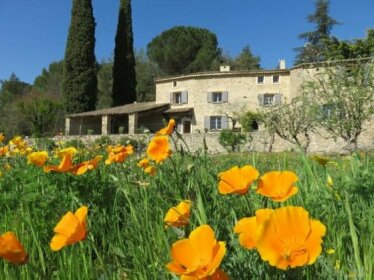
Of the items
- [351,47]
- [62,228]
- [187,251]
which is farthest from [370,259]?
[351,47]

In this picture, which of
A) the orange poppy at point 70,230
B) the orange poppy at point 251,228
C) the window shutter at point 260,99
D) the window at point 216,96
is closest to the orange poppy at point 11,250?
the orange poppy at point 70,230

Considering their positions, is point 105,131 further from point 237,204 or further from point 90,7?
point 237,204

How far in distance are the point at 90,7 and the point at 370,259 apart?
1390 inches

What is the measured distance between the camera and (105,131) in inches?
1353

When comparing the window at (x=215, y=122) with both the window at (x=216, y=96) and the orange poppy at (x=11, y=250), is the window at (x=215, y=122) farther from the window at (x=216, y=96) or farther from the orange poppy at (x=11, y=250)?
the orange poppy at (x=11, y=250)

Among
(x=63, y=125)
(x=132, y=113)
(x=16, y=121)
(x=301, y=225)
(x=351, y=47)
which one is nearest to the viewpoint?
(x=301, y=225)

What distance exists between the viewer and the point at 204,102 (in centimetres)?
3491

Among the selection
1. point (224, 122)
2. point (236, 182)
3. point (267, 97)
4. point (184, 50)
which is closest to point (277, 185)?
point (236, 182)

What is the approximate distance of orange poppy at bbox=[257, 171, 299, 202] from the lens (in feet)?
3.96

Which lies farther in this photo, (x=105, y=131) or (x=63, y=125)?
(x=63, y=125)

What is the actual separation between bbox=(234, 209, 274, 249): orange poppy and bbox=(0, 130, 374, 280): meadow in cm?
10

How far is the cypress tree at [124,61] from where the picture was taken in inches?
1399

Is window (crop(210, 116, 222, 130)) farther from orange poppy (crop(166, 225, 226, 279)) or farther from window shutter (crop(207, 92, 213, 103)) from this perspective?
orange poppy (crop(166, 225, 226, 279))

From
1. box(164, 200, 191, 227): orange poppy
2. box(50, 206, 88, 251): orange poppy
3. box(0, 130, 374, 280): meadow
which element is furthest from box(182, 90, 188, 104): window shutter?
box(50, 206, 88, 251): orange poppy
